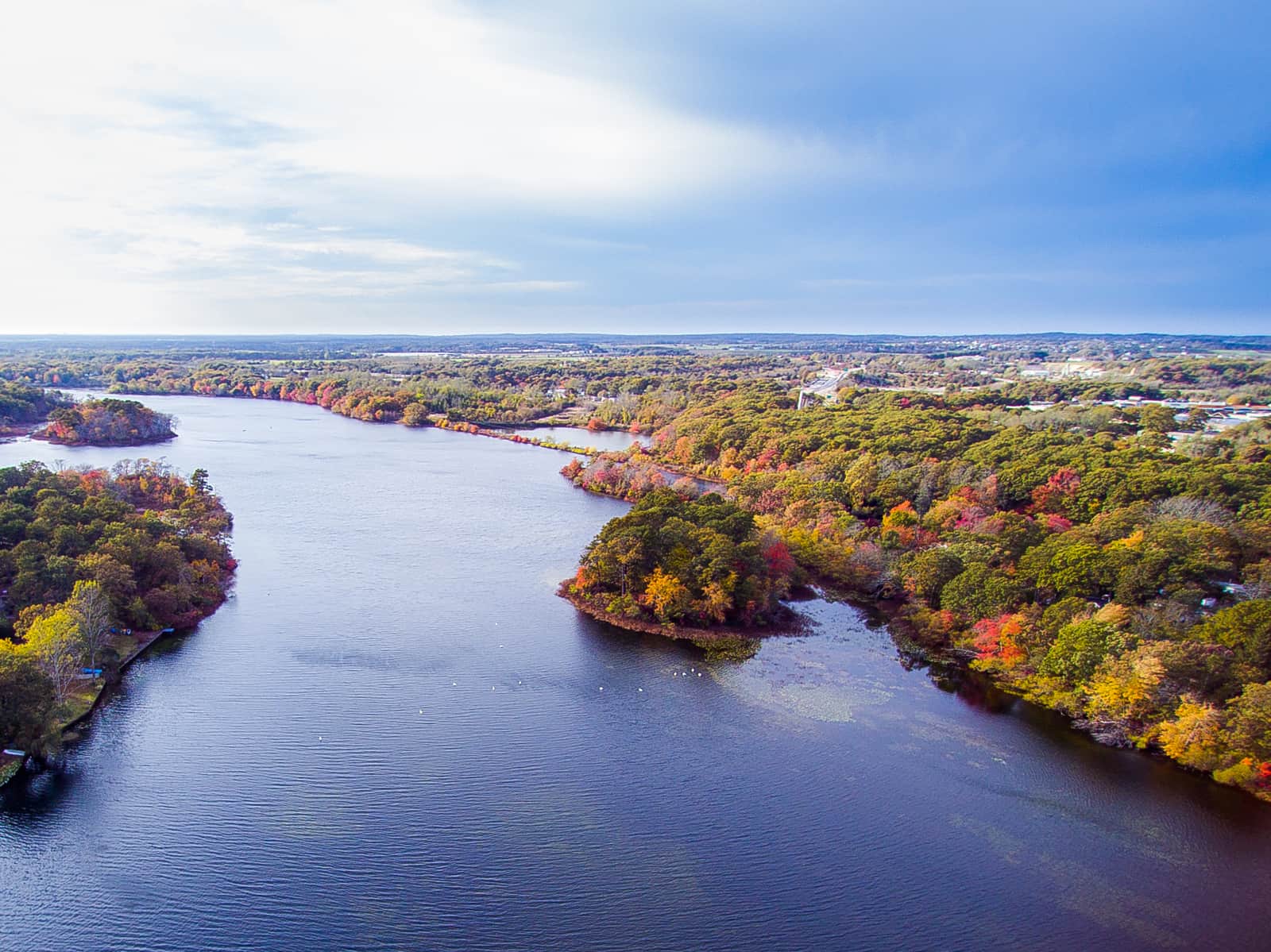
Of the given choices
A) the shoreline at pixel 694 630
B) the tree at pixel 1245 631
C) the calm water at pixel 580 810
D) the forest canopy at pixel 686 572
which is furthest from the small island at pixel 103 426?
the tree at pixel 1245 631

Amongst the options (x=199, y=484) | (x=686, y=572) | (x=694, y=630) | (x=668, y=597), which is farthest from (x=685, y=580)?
(x=199, y=484)

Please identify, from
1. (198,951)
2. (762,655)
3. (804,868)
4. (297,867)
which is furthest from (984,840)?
(198,951)

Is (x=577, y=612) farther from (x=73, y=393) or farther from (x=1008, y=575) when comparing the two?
(x=73, y=393)

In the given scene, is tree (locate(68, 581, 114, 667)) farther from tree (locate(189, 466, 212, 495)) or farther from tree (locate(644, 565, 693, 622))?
tree (locate(644, 565, 693, 622))

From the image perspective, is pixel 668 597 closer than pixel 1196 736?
No

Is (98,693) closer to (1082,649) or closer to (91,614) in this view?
(91,614)

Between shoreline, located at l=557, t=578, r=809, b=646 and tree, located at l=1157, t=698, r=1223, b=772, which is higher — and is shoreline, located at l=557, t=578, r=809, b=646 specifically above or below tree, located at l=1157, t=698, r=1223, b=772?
below

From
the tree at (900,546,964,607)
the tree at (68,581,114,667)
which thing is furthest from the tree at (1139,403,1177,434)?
the tree at (68,581,114,667)
